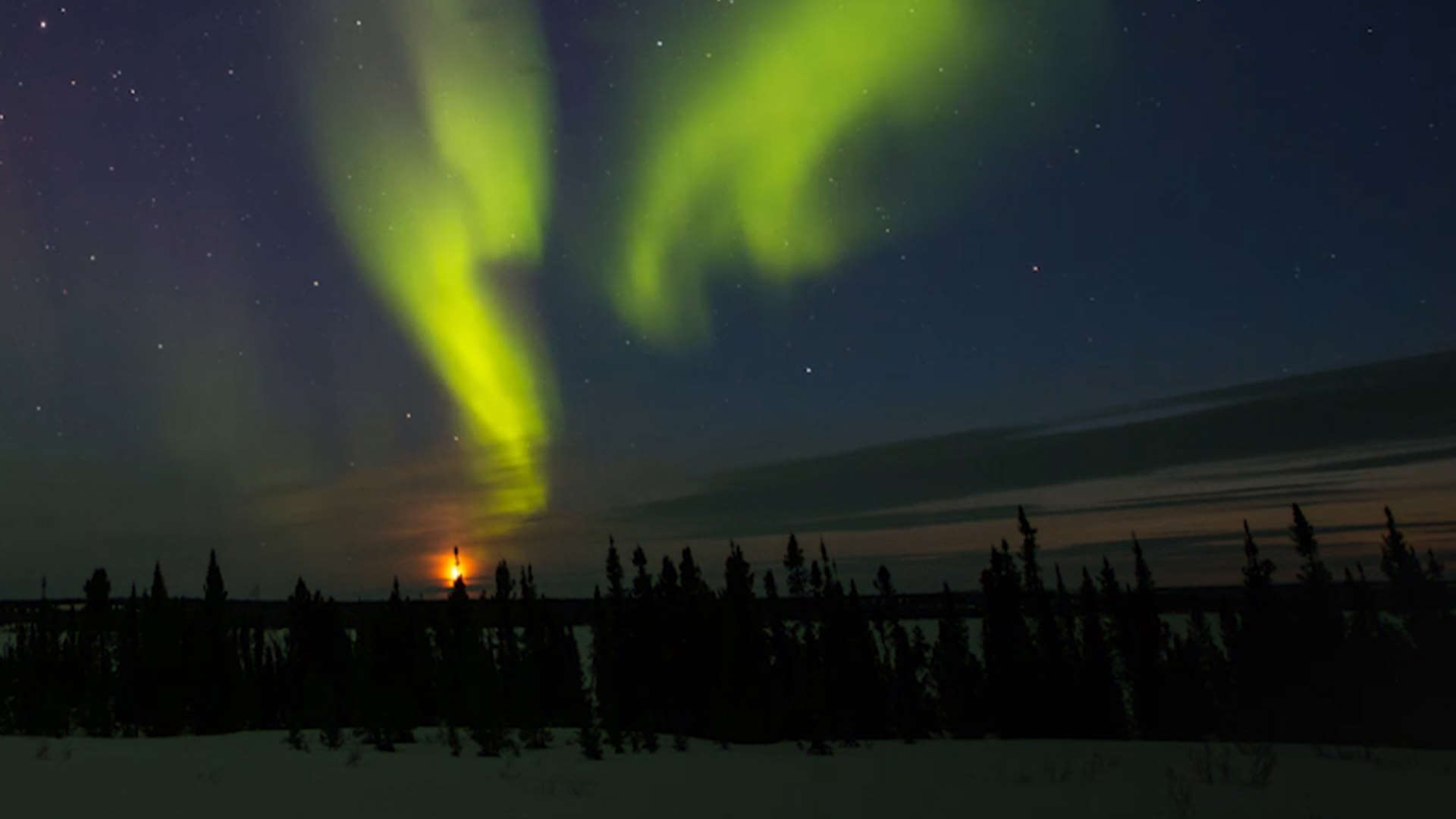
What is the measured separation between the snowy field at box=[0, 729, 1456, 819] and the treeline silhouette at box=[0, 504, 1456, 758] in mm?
4152

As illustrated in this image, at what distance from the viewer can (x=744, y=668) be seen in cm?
3616

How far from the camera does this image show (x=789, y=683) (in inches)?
1854

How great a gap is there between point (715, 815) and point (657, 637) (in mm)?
36235

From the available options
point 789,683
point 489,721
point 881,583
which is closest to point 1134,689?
point 881,583

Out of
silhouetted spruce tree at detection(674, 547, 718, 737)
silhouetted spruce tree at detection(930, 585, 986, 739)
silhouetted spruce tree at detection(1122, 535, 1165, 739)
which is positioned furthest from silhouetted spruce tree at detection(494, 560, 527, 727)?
silhouetted spruce tree at detection(1122, 535, 1165, 739)

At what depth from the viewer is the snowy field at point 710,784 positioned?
10.9m

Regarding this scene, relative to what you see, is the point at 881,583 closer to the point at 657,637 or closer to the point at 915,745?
the point at 657,637

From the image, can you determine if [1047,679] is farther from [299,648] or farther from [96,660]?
[96,660]

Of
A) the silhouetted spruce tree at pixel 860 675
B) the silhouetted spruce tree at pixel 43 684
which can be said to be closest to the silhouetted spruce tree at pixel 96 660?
the silhouetted spruce tree at pixel 43 684

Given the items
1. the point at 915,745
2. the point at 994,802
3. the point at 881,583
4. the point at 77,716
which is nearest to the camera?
the point at 994,802

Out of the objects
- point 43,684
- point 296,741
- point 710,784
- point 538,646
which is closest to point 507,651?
point 538,646

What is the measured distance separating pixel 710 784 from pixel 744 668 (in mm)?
22879

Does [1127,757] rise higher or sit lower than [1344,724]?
higher

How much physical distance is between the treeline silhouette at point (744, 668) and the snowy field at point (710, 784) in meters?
4.15
